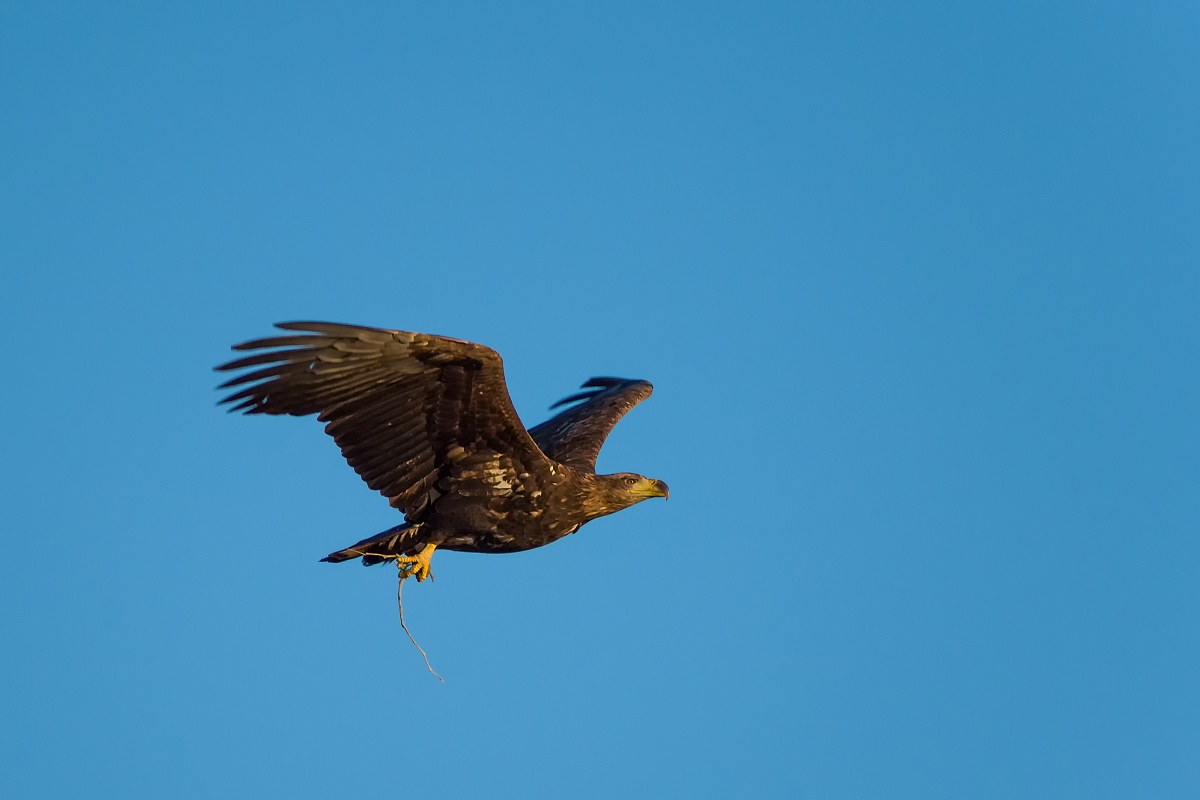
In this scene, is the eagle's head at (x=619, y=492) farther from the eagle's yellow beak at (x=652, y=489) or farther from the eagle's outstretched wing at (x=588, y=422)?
the eagle's outstretched wing at (x=588, y=422)

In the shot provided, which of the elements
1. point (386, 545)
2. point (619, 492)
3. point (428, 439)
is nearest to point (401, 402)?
point (428, 439)

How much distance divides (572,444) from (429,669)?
3.91 m

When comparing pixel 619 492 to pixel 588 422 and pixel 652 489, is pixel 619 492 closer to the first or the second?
pixel 652 489

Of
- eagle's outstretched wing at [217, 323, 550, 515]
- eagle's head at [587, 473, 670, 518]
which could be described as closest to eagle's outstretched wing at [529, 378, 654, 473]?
eagle's head at [587, 473, 670, 518]

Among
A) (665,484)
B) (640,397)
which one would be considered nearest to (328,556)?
(665,484)

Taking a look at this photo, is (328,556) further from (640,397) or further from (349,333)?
(640,397)

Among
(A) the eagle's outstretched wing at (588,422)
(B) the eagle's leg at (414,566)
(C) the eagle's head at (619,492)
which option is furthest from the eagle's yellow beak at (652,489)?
(B) the eagle's leg at (414,566)

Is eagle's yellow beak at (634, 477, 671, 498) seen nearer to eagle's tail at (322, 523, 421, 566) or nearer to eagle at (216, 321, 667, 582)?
eagle at (216, 321, 667, 582)

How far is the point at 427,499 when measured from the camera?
13062 millimetres

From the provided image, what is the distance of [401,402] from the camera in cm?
1239

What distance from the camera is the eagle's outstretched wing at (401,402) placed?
39.2 ft

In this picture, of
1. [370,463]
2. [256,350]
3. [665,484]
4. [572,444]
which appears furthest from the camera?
[572,444]

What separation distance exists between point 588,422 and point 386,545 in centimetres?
365

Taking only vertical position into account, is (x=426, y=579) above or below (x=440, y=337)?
below
